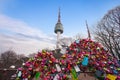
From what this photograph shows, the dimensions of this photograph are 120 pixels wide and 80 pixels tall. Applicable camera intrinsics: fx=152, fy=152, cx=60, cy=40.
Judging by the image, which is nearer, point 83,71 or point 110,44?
point 83,71

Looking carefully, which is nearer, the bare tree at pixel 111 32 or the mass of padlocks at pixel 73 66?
the mass of padlocks at pixel 73 66

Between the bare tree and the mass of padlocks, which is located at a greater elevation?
the bare tree

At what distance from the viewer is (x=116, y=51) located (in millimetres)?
19656

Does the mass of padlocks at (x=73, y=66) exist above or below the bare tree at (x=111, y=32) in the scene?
below

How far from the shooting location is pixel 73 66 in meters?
7.50

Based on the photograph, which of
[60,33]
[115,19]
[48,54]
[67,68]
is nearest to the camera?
[67,68]

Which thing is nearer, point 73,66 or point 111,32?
point 73,66

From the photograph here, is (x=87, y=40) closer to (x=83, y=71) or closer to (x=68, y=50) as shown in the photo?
(x=68, y=50)

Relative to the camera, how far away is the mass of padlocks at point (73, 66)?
292 inches

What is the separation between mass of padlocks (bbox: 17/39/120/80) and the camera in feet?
24.3

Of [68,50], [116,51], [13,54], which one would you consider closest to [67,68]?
[68,50]

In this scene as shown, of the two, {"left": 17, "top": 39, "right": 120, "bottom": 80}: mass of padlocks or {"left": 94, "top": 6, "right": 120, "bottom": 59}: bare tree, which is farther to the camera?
{"left": 94, "top": 6, "right": 120, "bottom": 59}: bare tree

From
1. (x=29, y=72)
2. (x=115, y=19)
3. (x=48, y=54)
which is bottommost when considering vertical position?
(x=29, y=72)

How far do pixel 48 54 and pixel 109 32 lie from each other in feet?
46.1
